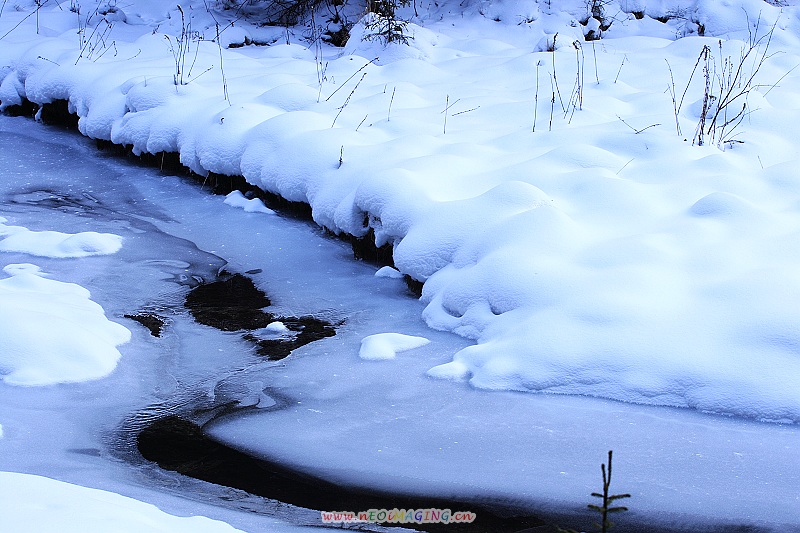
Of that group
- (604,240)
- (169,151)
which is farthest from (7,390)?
(169,151)

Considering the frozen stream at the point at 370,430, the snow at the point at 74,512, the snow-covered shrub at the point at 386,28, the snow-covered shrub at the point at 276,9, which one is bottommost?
the snow at the point at 74,512

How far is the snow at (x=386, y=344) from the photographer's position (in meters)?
3.51

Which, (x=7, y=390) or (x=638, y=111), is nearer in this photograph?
(x=7, y=390)

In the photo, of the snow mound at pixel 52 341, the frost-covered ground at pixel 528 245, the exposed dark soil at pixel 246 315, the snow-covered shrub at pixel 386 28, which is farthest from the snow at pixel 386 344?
the snow-covered shrub at pixel 386 28

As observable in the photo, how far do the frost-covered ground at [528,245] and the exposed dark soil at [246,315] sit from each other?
17 cm

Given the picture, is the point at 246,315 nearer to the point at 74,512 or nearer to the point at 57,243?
the point at 57,243

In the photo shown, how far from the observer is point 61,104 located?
7.46 m

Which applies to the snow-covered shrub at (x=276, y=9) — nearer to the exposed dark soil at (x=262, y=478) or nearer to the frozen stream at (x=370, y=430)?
the frozen stream at (x=370, y=430)

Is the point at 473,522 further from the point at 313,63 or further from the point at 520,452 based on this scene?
the point at 313,63

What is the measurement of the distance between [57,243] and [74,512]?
3.18 metres

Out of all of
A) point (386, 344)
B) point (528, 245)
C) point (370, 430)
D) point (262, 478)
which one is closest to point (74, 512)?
point (262, 478)

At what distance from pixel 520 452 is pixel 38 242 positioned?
125 inches

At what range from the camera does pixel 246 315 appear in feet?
13.2

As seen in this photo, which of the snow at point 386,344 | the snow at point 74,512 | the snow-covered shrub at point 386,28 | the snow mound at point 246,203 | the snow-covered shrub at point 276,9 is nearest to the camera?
the snow at point 74,512
